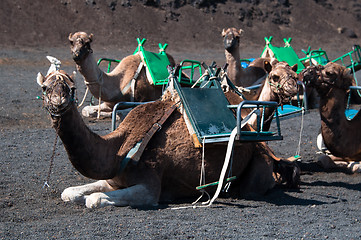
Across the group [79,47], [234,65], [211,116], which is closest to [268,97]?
[211,116]

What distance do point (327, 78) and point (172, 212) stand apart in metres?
3.09

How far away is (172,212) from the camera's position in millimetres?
5699

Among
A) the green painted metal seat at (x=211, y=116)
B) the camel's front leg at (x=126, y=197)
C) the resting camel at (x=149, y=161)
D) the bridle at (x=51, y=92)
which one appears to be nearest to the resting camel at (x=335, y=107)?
the resting camel at (x=149, y=161)

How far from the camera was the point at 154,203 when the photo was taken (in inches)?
→ 234

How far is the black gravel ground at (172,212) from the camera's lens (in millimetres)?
4980

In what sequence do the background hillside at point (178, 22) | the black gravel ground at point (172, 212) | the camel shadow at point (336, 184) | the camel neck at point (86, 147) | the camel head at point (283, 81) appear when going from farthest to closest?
the background hillside at point (178, 22)
the camel shadow at point (336, 184)
the camel head at point (283, 81)
the camel neck at point (86, 147)
the black gravel ground at point (172, 212)

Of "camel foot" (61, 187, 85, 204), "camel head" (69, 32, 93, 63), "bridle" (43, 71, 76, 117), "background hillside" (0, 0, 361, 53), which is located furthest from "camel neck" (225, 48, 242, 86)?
"background hillside" (0, 0, 361, 53)

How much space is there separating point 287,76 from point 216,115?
3.58 ft

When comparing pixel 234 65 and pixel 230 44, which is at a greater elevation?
pixel 230 44

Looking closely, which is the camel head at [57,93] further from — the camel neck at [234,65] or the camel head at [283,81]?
the camel neck at [234,65]

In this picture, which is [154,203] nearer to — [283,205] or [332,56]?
[283,205]

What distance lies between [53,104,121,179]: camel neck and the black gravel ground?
41 centimetres

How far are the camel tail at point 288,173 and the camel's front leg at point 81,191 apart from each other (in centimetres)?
217

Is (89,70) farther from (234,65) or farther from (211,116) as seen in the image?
(211,116)
